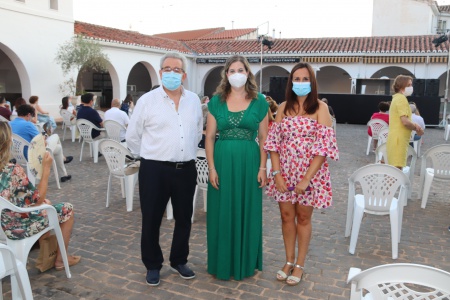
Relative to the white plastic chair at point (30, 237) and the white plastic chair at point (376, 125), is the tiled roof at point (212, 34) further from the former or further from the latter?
the white plastic chair at point (30, 237)

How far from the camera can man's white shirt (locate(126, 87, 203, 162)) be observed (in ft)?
10.8

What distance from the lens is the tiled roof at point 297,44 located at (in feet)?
67.6

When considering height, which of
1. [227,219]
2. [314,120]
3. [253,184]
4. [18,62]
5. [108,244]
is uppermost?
[18,62]

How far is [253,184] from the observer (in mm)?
3461

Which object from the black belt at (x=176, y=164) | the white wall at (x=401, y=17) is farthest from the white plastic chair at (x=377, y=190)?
the white wall at (x=401, y=17)

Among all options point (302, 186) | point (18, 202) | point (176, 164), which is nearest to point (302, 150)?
point (302, 186)

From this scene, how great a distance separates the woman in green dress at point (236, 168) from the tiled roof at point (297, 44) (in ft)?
54.9

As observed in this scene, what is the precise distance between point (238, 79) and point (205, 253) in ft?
6.36

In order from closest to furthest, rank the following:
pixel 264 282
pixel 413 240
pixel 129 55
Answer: pixel 264 282 < pixel 413 240 < pixel 129 55

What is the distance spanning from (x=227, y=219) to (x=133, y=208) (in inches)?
107

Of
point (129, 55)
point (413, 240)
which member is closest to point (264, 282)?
point (413, 240)

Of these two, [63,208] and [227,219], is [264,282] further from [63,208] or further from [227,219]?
[63,208]

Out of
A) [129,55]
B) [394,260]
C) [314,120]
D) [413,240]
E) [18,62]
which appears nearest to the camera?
[314,120]

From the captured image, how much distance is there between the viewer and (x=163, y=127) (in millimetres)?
3309
